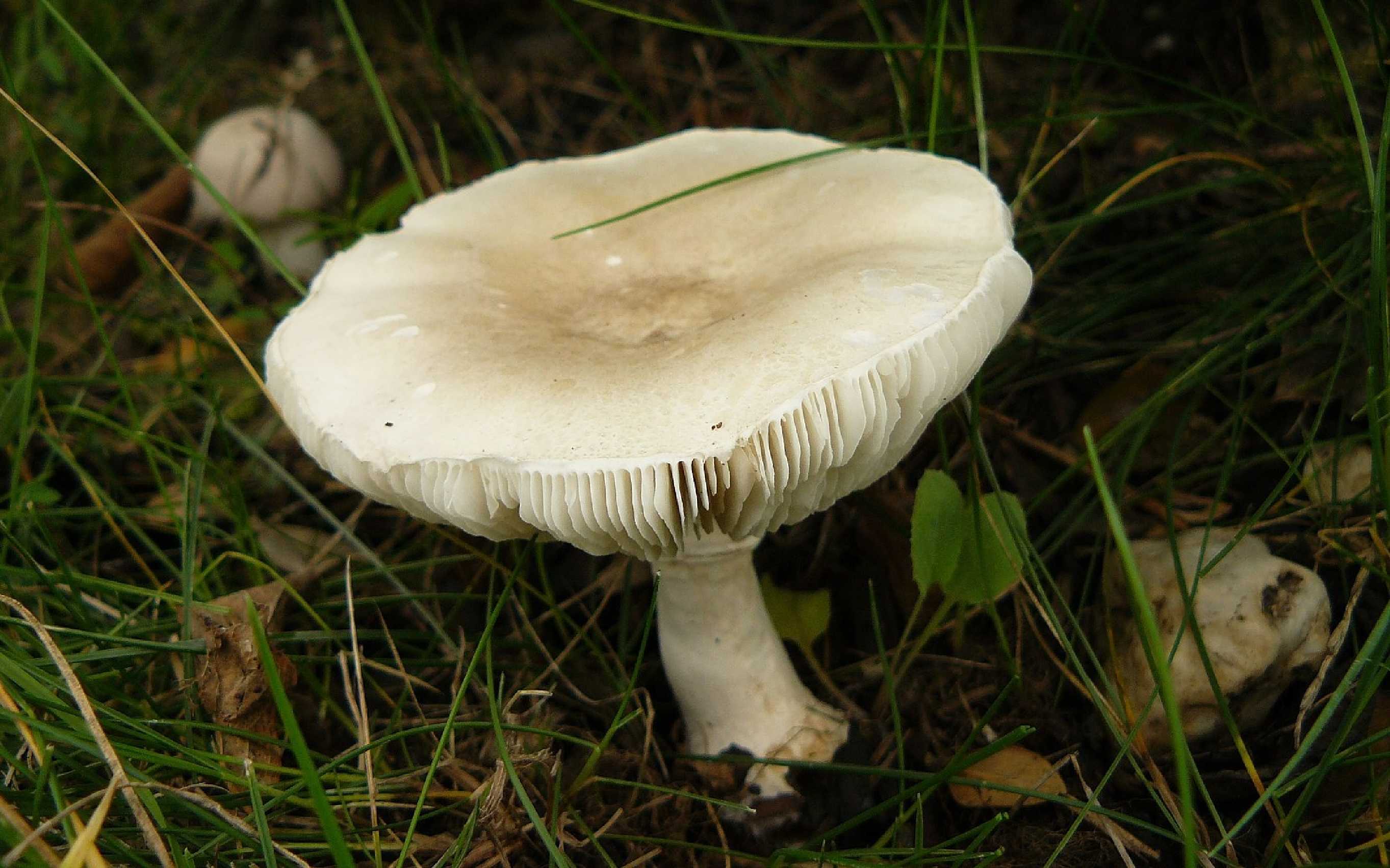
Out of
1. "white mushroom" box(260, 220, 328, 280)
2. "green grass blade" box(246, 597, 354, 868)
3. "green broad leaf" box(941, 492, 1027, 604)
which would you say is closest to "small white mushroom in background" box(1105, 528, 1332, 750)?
"green broad leaf" box(941, 492, 1027, 604)

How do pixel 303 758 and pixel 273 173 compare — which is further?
pixel 273 173

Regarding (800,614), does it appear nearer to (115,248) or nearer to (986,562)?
(986,562)

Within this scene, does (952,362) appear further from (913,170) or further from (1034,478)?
(1034,478)

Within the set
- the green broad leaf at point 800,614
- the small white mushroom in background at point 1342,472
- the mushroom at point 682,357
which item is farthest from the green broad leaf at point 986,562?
the small white mushroom in background at point 1342,472

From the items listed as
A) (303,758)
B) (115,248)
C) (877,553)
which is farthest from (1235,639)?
(115,248)

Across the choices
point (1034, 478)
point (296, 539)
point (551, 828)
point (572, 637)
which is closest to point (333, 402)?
point (551, 828)

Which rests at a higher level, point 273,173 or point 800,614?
point 273,173
